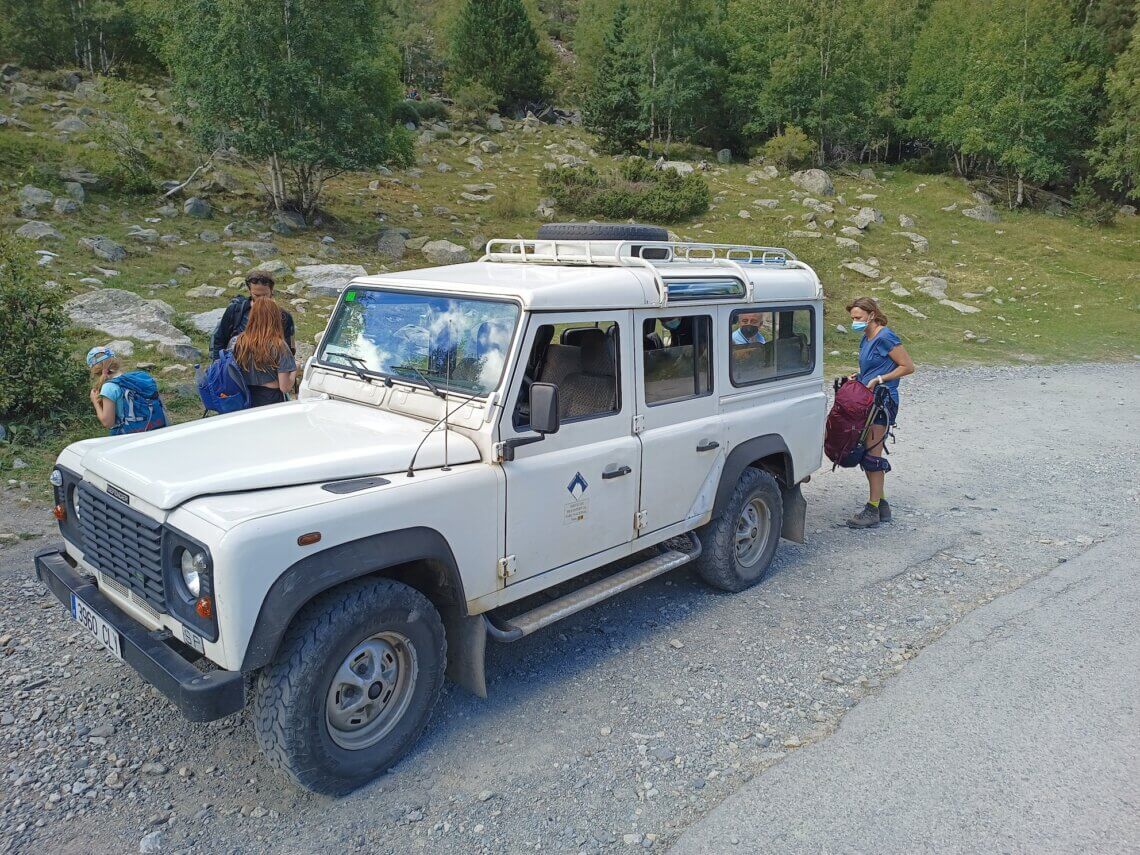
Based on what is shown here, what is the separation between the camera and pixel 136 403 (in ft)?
17.9

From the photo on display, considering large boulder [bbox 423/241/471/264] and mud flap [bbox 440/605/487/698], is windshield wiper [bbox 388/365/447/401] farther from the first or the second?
large boulder [bbox 423/241/471/264]

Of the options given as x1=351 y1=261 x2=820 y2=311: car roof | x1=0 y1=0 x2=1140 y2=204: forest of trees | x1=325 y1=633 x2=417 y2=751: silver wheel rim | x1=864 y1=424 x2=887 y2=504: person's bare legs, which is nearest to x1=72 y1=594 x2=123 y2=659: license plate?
x1=325 y1=633 x2=417 y2=751: silver wheel rim

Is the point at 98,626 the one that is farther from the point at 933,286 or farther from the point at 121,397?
the point at 933,286

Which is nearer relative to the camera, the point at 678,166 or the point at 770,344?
the point at 770,344


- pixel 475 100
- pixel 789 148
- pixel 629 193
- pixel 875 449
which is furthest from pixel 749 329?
pixel 475 100

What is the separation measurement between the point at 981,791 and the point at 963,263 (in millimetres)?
23354

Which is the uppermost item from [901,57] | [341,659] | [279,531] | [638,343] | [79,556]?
[901,57]

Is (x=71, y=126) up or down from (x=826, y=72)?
down

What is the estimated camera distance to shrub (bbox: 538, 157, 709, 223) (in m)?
24.7

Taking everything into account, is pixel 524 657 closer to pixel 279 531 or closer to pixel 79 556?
pixel 279 531

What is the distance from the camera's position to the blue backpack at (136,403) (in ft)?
17.8

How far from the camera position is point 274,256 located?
52.7 ft

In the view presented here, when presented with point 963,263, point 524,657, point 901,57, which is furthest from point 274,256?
point 901,57

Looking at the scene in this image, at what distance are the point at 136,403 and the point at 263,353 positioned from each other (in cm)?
92
